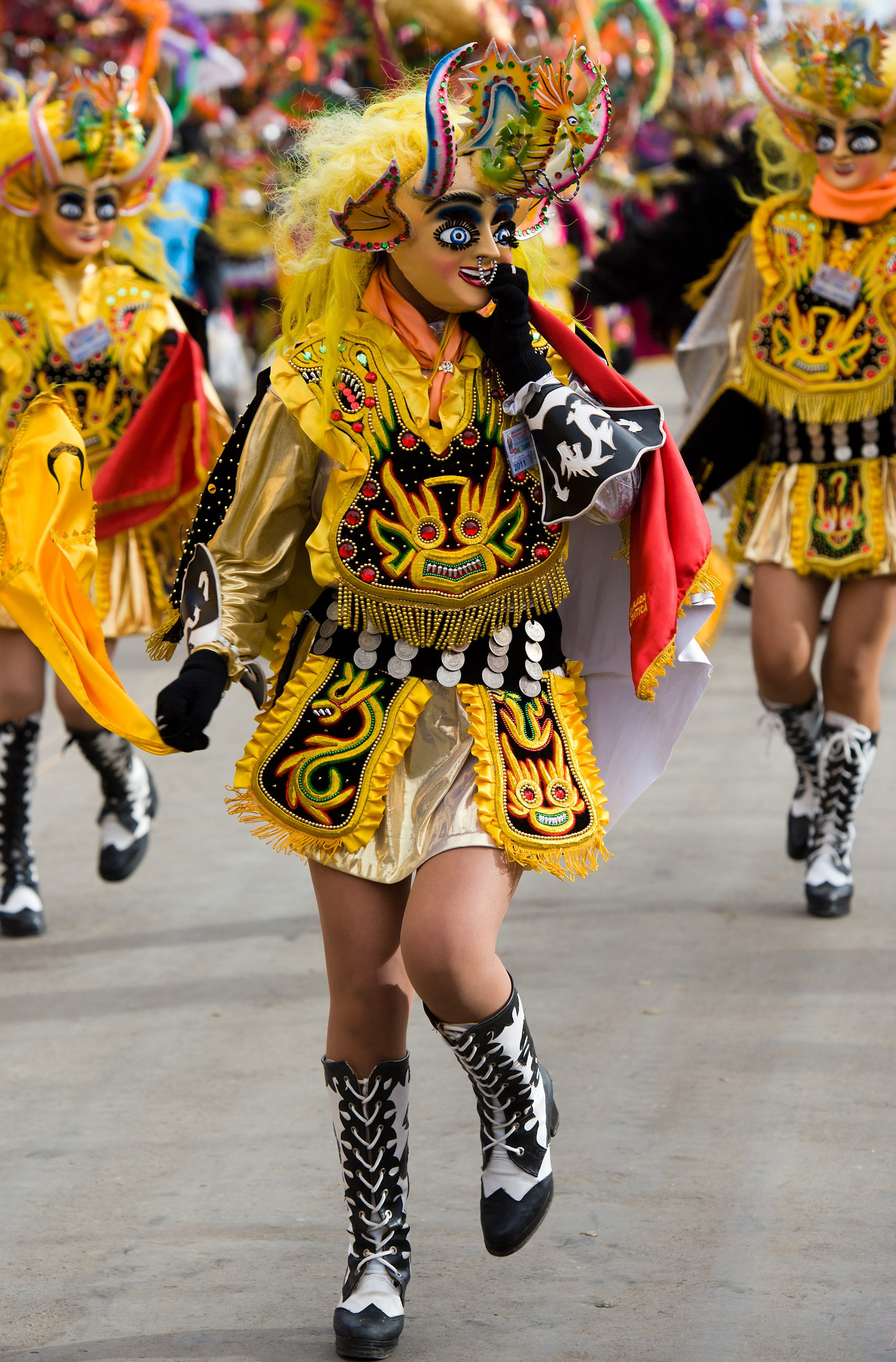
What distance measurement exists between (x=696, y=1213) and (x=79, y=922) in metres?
2.31

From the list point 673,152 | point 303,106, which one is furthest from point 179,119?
point 673,152

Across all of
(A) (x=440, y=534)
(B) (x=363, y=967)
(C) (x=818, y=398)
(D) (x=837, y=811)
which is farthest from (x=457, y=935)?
(C) (x=818, y=398)

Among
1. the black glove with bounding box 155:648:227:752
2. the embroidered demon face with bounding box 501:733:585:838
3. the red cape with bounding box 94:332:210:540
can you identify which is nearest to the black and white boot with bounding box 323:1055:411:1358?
the embroidered demon face with bounding box 501:733:585:838

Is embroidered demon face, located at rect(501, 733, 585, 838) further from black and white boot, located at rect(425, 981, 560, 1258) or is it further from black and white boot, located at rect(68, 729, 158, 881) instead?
black and white boot, located at rect(68, 729, 158, 881)

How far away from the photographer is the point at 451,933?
257cm

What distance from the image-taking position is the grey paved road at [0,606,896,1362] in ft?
9.34

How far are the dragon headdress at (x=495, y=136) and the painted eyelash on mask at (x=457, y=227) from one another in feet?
0.15

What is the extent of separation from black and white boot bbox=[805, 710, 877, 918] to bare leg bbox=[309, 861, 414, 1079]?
2250mm

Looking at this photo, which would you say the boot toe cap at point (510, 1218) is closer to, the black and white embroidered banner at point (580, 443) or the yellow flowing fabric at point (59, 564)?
the yellow flowing fabric at point (59, 564)

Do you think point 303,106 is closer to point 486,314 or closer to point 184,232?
point 486,314

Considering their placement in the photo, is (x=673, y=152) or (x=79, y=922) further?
(x=673, y=152)

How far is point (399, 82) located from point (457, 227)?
445 millimetres

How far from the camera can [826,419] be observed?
15.4 ft

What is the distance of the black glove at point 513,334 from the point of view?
9.02ft
